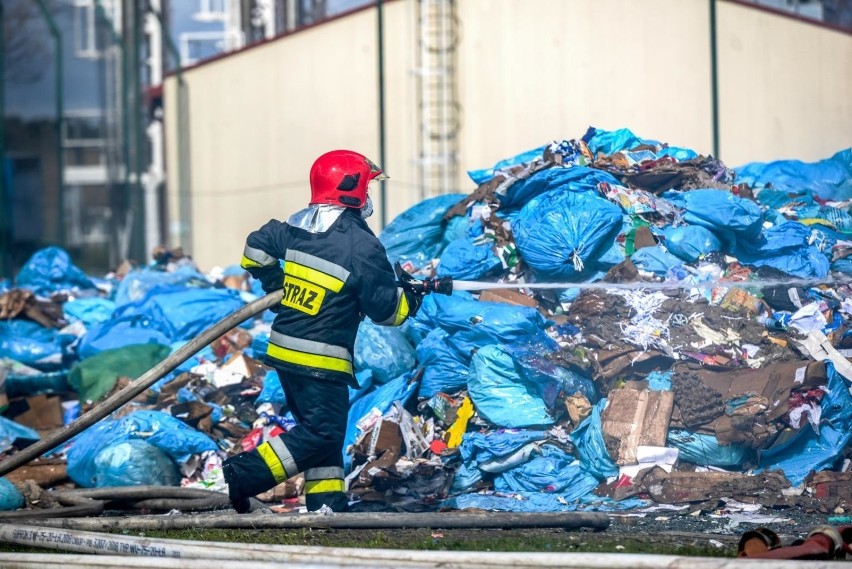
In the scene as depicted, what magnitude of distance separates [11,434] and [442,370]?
97.1 inches

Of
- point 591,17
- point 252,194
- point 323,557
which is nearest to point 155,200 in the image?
point 252,194

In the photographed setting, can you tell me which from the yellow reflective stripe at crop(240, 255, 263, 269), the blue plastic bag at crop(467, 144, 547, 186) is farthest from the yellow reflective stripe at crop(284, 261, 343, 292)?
the blue plastic bag at crop(467, 144, 547, 186)

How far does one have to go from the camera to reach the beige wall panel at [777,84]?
10.2 m

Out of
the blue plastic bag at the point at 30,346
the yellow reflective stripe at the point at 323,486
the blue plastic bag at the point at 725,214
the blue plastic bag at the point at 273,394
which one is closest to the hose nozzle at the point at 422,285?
the yellow reflective stripe at the point at 323,486

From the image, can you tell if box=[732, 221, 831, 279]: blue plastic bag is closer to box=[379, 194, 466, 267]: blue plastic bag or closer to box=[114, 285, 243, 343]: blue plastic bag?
box=[379, 194, 466, 267]: blue plastic bag

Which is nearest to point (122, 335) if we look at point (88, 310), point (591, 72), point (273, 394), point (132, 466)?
point (88, 310)

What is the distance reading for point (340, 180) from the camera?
4.55 m

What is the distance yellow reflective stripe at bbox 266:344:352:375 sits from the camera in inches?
174

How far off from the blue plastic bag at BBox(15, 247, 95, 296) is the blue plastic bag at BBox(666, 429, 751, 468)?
20.1 ft

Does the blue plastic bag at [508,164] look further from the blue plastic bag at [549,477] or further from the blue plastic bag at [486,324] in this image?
the blue plastic bag at [549,477]

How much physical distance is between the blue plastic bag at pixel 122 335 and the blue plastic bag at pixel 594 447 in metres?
3.21

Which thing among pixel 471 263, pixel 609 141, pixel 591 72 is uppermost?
pixel 591 72

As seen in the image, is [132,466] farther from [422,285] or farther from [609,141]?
[609,141]

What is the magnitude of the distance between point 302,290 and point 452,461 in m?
1.38
